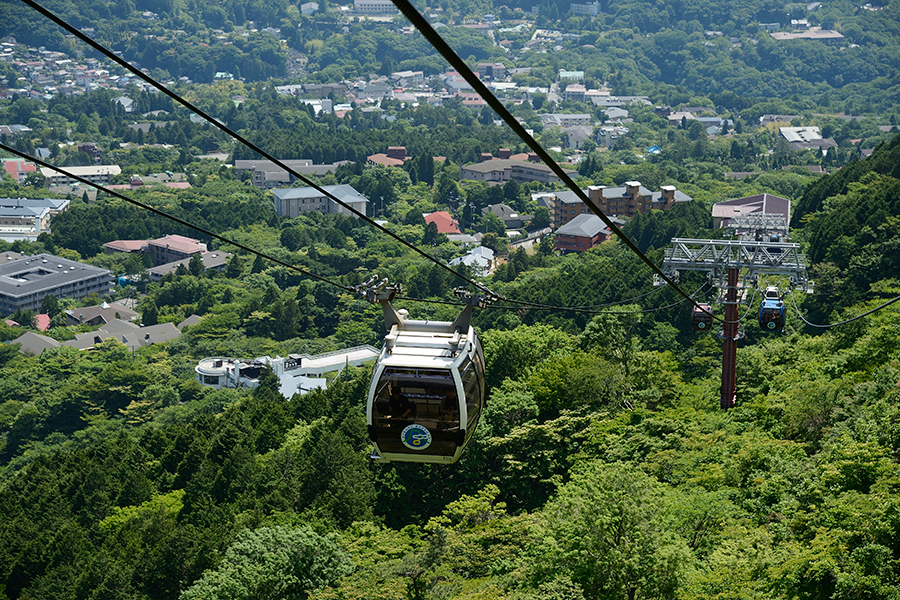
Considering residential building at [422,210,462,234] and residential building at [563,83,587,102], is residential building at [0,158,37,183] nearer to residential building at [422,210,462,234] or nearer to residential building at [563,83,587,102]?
residential building at [422,210,462,234]

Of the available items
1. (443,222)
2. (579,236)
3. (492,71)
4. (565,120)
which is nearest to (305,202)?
(443,222)

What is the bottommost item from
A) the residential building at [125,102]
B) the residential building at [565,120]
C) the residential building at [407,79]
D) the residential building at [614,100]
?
the residential building at [614,100]

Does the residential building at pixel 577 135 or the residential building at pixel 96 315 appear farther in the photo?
the residential building at pixel 577 135

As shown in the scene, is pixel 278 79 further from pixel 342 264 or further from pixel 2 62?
pixel 342 264

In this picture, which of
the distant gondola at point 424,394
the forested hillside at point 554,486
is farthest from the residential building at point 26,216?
the distant gondola at point 424,394

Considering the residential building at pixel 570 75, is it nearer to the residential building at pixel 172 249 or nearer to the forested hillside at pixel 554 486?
the residential building at pixel 172 249

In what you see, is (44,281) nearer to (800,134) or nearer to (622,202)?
(622,202)
